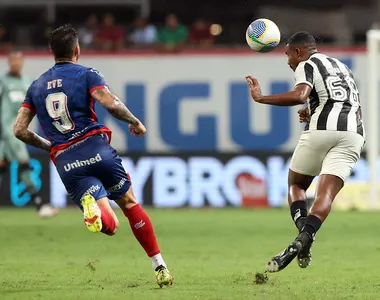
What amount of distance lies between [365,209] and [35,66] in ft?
24.1

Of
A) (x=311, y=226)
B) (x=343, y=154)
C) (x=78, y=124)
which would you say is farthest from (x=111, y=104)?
(x=343, y=154)

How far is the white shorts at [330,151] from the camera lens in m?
8.95

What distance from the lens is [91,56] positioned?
66.4 feet

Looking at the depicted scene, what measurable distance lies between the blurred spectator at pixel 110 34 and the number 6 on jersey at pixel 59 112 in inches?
500

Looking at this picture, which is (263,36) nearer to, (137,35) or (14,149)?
(14,149)

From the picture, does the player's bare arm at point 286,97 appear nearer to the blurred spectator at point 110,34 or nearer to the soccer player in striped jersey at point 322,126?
the soccer player in striped jersey at point 322,126

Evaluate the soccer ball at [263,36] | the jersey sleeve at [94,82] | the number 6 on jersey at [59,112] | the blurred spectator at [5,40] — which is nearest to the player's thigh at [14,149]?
the blurred spectator at [5,40]

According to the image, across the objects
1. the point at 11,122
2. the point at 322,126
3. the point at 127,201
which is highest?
the point at 322,126

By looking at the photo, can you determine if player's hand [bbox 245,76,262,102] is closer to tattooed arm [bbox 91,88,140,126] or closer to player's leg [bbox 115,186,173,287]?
tattooed arm [bbox 91,88,140,126]

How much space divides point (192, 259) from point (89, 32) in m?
11.7

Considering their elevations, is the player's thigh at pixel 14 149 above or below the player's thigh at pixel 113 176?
below

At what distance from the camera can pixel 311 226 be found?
8.58 m

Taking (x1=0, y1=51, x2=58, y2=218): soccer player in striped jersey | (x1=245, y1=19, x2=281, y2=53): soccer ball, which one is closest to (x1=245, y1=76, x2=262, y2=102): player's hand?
(x1=245, y1=19, x2=281, y2=53): soccer ball

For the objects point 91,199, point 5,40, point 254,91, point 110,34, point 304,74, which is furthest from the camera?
point 5,40
